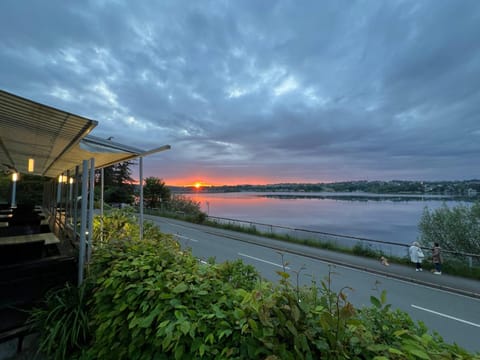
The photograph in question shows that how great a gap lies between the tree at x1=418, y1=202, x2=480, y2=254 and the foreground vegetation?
1560 centimetres

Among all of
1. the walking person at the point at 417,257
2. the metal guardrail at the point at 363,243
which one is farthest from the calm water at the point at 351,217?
the walking person at the point at 417,257

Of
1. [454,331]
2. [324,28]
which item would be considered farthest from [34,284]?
[324,28]

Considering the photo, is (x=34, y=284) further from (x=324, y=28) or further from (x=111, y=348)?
(x=324, y=28)

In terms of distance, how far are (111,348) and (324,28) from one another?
12745 mm

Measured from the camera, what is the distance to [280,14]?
8930 mm

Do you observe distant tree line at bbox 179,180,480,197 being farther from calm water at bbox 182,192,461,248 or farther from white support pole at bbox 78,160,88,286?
white support pole at bbox 78,160,88,286

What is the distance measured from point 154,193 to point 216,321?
33.5 meters

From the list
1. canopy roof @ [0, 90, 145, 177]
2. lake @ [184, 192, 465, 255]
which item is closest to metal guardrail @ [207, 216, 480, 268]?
lake @ [184, 192, 465, 255]

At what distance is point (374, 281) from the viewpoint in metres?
8.62

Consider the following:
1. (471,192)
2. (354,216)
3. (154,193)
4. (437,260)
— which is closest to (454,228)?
(437,260)

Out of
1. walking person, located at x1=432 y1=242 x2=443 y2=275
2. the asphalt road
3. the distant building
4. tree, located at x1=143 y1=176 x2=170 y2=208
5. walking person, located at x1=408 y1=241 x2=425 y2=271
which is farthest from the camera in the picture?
tree, located at x1=143 y1=176 x2=170 y2=208

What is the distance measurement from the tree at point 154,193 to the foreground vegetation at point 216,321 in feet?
103

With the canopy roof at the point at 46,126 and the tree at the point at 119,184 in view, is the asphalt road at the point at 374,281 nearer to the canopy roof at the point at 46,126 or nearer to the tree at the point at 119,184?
the canopy roof at the point at 46,126

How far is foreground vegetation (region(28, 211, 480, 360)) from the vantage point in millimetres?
947
